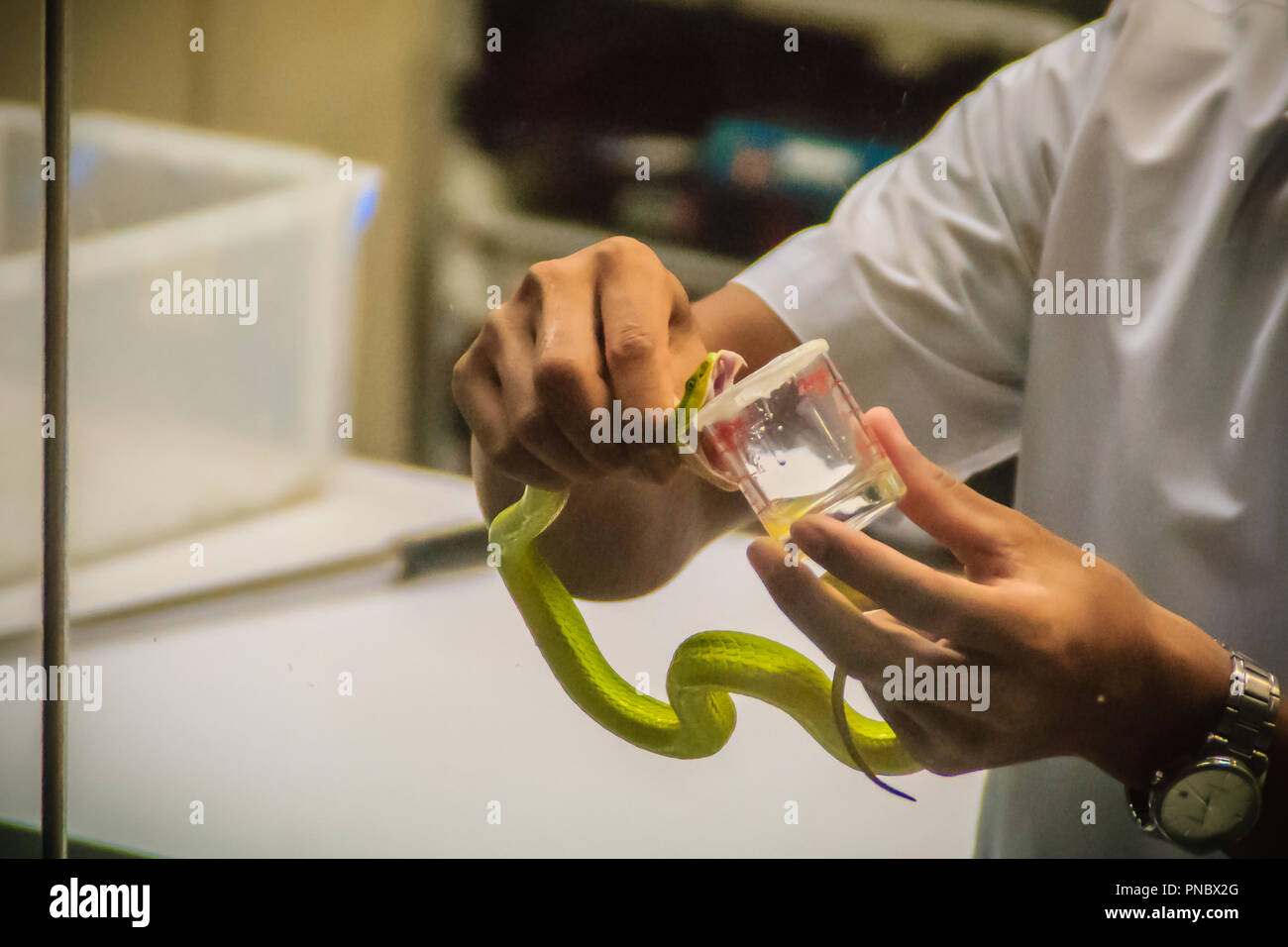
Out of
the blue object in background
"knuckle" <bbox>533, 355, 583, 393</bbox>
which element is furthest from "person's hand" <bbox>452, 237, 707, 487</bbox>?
the blue object in background

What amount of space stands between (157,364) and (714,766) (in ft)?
1.51

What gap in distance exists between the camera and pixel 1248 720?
0.39 metres

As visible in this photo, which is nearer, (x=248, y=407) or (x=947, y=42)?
(x=947, y=42)

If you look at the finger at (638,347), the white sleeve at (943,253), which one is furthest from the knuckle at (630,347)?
the white sleeve at (943,253)

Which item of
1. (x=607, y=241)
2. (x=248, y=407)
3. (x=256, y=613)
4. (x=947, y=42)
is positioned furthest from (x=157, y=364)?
(x=947, y=42)

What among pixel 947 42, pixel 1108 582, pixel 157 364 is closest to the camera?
pixel 1108 582

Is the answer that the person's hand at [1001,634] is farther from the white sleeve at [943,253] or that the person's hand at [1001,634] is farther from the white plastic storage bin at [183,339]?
the white plastic storage bin at [183,339]

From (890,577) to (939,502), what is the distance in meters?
0.03

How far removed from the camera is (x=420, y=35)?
0.58m

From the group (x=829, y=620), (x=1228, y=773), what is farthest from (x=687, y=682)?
(x=1228, y=773)

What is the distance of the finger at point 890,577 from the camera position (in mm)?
322

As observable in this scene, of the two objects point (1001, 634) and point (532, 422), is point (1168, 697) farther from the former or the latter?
point (532, 422)

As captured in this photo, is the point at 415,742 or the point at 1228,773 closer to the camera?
the point at 1228,773

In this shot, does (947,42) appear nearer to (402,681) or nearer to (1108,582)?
(1108,582)
